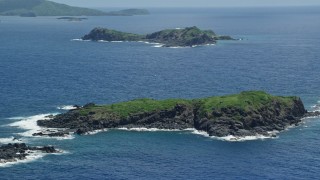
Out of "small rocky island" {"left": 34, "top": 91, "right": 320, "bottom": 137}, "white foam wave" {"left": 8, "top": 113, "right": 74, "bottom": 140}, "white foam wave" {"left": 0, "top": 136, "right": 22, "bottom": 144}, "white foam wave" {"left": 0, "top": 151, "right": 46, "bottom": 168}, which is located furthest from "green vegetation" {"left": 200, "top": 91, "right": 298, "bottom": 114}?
"white foam wave" {"left": 0, "top": 136, "right": 22, "bottom": 144}

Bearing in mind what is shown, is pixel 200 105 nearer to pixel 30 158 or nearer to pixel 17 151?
pixel 30 158

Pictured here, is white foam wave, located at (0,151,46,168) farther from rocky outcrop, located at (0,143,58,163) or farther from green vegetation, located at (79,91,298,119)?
green vegetation, located at (79,91,298,119)

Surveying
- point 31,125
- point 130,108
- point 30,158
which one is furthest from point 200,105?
point 30,158

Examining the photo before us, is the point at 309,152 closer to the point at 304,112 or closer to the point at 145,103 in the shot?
the point at 304,112

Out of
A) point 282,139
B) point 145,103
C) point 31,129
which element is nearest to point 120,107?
point 145,103

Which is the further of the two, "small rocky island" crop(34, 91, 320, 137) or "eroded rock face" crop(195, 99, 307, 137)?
"small rocky island" crop(34, 91, 320, 137)

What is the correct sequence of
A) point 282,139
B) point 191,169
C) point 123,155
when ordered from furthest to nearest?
point 282,139
point 123,155
point 191,169

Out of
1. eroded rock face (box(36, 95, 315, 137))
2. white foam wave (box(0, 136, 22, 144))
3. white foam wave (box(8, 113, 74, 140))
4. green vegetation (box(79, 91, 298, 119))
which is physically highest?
green vegetation (box(79, 91, 298, 119))

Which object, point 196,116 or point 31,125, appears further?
point 196,116
